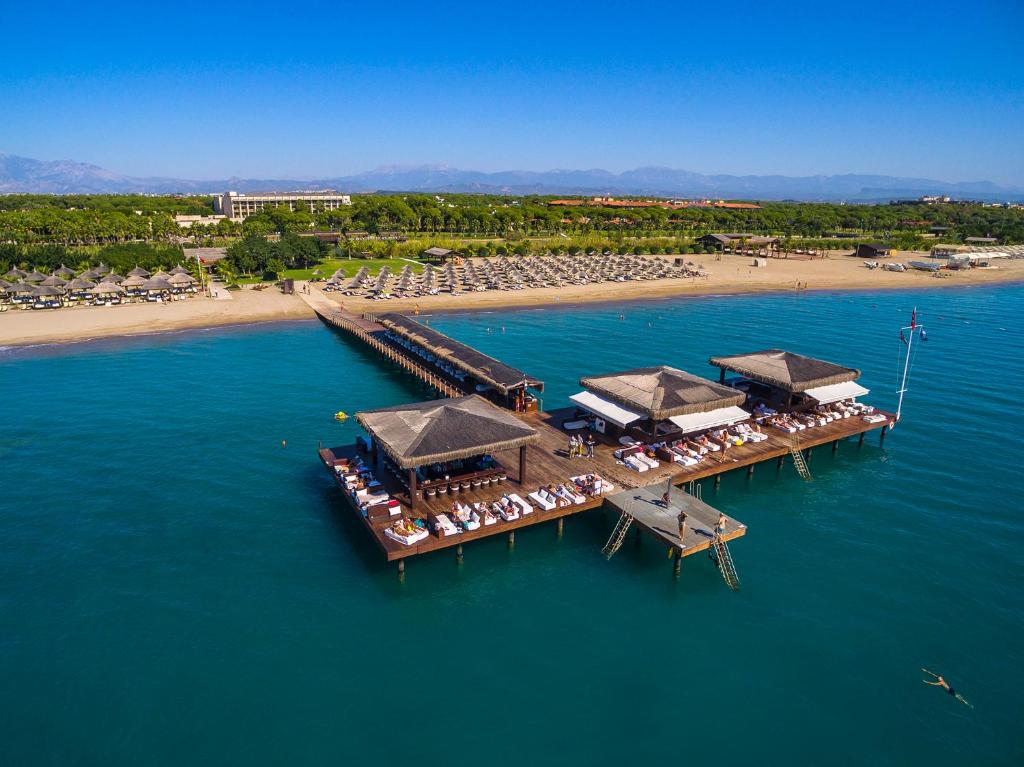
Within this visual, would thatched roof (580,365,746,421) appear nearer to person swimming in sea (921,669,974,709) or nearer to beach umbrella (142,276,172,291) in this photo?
person swimming in sea (921,669,974,709)

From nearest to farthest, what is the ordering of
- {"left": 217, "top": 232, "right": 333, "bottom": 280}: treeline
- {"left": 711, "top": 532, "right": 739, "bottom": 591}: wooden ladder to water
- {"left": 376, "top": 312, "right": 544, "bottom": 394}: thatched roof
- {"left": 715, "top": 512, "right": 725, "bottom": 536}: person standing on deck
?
1. {"left": 711, "top": 532, "right": 739, "bottom": 591}: wooden ladder to water
2. {"left": 715, "top": 512, "right": 725, "bottom": 536}: person standing on deck
3. {"left": 376, "top": 312, "right": 544, "bottom": 394}: thatched roof
4. {"left": 217, "top": 232, "right": 333, "bottom": 280}: treeline

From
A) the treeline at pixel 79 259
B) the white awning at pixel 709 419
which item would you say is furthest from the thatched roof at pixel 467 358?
the treeline at pixel 79 259

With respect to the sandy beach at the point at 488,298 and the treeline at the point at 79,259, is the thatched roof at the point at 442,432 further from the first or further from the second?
the treeline at the point at 79,259

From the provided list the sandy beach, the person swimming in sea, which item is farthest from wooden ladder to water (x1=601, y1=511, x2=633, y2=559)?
the sandy beach

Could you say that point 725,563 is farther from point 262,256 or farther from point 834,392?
point 262,256

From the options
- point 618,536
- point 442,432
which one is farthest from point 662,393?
point 442,432
